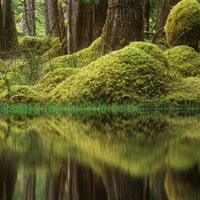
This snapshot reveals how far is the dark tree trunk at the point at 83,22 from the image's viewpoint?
863 cm

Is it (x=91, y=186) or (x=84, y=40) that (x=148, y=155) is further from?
(x=84, y=40)

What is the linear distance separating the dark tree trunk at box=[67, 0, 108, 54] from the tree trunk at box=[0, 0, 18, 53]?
8.38ft

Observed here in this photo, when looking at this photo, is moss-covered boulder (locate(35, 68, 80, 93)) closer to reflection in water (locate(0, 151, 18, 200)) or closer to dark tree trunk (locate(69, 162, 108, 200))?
reflection in water (locate(0, 151, 18, 200))

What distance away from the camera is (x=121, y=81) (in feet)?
16.1

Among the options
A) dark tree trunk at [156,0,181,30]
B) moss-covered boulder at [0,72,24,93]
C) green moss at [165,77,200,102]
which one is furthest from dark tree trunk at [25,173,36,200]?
dark tree trunk at [156,0,181,30]

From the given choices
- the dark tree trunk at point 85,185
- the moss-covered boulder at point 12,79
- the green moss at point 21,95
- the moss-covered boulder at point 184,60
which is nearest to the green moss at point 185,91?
the moss-covered boulder at point 184,60

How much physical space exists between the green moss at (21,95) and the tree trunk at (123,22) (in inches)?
78.6

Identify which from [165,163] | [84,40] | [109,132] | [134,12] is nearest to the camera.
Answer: [165,163]

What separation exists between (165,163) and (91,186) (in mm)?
438

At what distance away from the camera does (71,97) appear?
4.95m

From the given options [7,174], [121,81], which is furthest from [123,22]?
[7,174]

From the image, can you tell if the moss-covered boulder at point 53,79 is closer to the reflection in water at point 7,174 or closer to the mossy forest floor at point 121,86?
the mossy forest floor at point 121,86

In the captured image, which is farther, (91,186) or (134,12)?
(134,12)

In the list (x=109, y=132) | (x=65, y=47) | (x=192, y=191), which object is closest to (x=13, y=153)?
A: (x=109, y=132)
